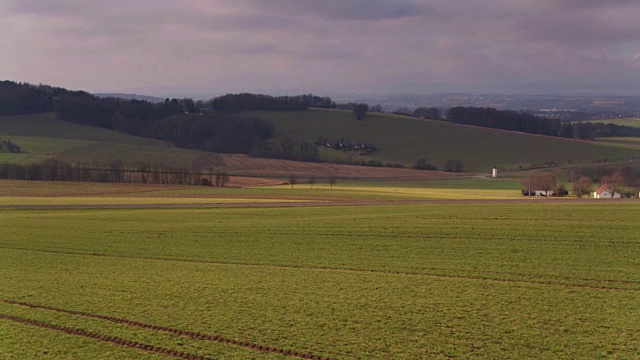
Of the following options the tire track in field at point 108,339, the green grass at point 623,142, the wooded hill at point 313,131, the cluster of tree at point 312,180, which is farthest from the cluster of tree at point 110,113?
the tire track in field at point 108,339

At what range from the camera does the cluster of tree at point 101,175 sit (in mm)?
72000

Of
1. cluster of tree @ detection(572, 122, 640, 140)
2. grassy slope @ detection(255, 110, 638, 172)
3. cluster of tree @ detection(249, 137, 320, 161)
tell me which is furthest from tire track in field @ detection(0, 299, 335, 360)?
cluster of tree @ detection(572, 122, 640, 140)

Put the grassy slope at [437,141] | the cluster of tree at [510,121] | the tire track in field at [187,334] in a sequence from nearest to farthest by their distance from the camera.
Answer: the tire track in field at [187,334]
the grassy slope at [437,141]
the cluster of tree at [510,121]

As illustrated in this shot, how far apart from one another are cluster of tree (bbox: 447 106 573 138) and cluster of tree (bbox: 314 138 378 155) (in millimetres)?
31793

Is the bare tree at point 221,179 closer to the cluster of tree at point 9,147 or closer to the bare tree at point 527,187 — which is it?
the bare tree at point 527,187

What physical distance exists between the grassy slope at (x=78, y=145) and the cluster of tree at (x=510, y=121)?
66.0 meters

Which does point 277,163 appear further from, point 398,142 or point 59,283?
point 59,283

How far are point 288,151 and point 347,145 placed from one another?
51.2ft

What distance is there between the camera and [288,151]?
99938mm

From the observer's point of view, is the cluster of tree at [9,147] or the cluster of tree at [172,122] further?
the cluster of tree at [172,122]

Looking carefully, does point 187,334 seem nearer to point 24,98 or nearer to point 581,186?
point 581,186

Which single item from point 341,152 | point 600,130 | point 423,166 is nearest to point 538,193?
point 423,166

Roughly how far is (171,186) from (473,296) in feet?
177

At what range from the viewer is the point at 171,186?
220 feet
